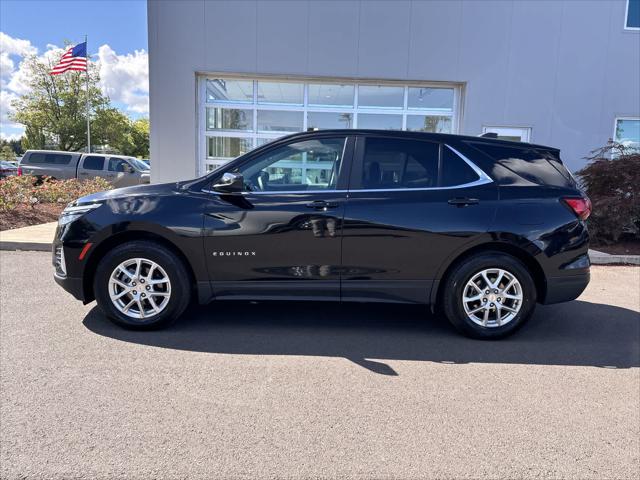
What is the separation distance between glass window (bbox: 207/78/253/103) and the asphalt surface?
24.1 feet

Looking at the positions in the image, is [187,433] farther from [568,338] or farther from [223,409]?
[568,338]

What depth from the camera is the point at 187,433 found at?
279 cm

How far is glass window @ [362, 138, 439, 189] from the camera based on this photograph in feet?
14.4

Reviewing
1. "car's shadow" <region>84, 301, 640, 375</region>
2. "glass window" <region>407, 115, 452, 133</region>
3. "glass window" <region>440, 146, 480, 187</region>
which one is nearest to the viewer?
"car's shadow" <region>84, 301, 640, 375</region>

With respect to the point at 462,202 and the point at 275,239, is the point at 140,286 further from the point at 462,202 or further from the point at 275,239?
the point at 462,202

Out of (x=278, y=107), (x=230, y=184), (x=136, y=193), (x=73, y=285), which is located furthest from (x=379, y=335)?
(x=278, y=107)

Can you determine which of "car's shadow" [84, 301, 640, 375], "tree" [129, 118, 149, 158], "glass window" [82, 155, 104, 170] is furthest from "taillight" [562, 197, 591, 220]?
"tree" [129, 118, 149, 158]

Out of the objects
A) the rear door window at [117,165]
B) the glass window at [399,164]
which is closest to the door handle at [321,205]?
the glass window at [399,164]

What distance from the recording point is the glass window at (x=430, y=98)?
11211 millimetres

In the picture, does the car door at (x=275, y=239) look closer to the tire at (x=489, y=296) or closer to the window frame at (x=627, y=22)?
the tire at (x=489, y=296)

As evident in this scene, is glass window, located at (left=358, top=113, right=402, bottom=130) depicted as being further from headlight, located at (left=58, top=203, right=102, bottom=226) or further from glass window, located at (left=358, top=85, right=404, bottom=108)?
headlight, located at (left=58, top=203, right=102, bottom=226)

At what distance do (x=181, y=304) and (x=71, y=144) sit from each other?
44.2m

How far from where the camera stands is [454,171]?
14.5 feet

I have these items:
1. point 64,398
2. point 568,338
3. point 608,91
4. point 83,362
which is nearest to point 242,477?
point 64,398
